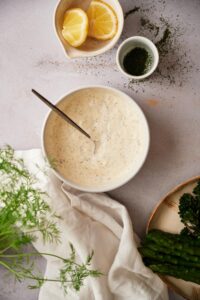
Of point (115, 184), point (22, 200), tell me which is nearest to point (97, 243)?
point (115, 184)

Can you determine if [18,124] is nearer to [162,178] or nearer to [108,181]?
[108,181]

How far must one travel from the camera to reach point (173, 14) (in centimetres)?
177

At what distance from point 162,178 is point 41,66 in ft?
2.28

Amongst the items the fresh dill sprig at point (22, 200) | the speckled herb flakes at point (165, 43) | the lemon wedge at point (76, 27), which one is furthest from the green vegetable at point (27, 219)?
the speckled herb flakes at point (165, 43)

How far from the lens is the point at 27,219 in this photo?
153 cm

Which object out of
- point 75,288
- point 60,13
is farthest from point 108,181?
point 60,13

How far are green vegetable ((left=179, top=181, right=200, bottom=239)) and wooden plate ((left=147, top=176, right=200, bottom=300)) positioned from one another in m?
0.05

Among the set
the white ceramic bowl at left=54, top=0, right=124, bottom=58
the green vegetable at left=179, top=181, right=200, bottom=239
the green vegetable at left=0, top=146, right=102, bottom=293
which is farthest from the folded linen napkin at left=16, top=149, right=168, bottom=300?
the white ceramic bowl at left=54, top=0, right=124, bottom=58

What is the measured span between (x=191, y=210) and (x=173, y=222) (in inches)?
4.6

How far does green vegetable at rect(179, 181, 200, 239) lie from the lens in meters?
1.65

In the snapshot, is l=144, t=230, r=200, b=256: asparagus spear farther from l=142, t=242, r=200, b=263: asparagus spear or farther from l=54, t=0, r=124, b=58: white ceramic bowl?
l=54, t=0, r=124, b=58: white ceramic bowl

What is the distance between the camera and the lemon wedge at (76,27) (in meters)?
1.67

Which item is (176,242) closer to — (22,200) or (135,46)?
(22,200)

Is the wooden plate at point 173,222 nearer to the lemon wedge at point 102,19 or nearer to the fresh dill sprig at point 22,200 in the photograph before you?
the fresh dill sprig at point 22,200
